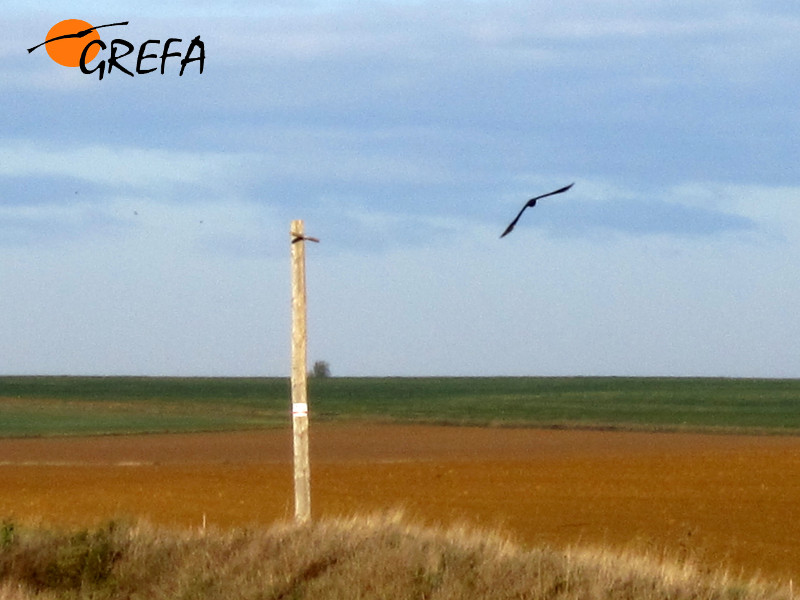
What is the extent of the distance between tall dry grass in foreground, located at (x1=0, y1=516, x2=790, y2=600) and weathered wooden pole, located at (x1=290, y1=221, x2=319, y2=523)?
47.1 inches

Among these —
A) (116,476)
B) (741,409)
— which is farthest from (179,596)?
(741,409)

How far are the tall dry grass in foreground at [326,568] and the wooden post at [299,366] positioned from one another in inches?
46.1

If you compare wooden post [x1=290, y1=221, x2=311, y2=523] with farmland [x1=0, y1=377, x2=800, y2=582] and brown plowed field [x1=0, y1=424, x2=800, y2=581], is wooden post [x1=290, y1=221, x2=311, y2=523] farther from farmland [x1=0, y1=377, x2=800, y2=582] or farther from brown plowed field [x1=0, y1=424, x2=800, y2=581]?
brown plowed field [x1=0, y1=424, x2=800, y2=581]

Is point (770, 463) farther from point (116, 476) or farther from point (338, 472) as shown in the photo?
point (116, 476)

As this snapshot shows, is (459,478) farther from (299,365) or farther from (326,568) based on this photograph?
(326,568)

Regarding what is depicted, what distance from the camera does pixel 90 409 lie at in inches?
2744

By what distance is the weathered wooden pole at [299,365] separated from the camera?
1547cm

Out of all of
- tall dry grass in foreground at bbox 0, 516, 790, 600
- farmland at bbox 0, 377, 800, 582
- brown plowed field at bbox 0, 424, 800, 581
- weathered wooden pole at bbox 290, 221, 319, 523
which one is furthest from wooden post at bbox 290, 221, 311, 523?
brown plowed field at bbox 0, 424, 800, 581

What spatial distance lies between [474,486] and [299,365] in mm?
12136

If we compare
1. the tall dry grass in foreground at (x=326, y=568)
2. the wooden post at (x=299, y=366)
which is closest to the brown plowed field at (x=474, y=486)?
the tall dry grass in foreground at (x=326, y=568)

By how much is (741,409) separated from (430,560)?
67852mm

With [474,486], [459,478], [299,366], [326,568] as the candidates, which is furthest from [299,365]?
[459,478]

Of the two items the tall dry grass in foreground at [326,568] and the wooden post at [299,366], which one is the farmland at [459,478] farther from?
the wooden post at [299,366]

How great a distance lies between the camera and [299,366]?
15594 mm
